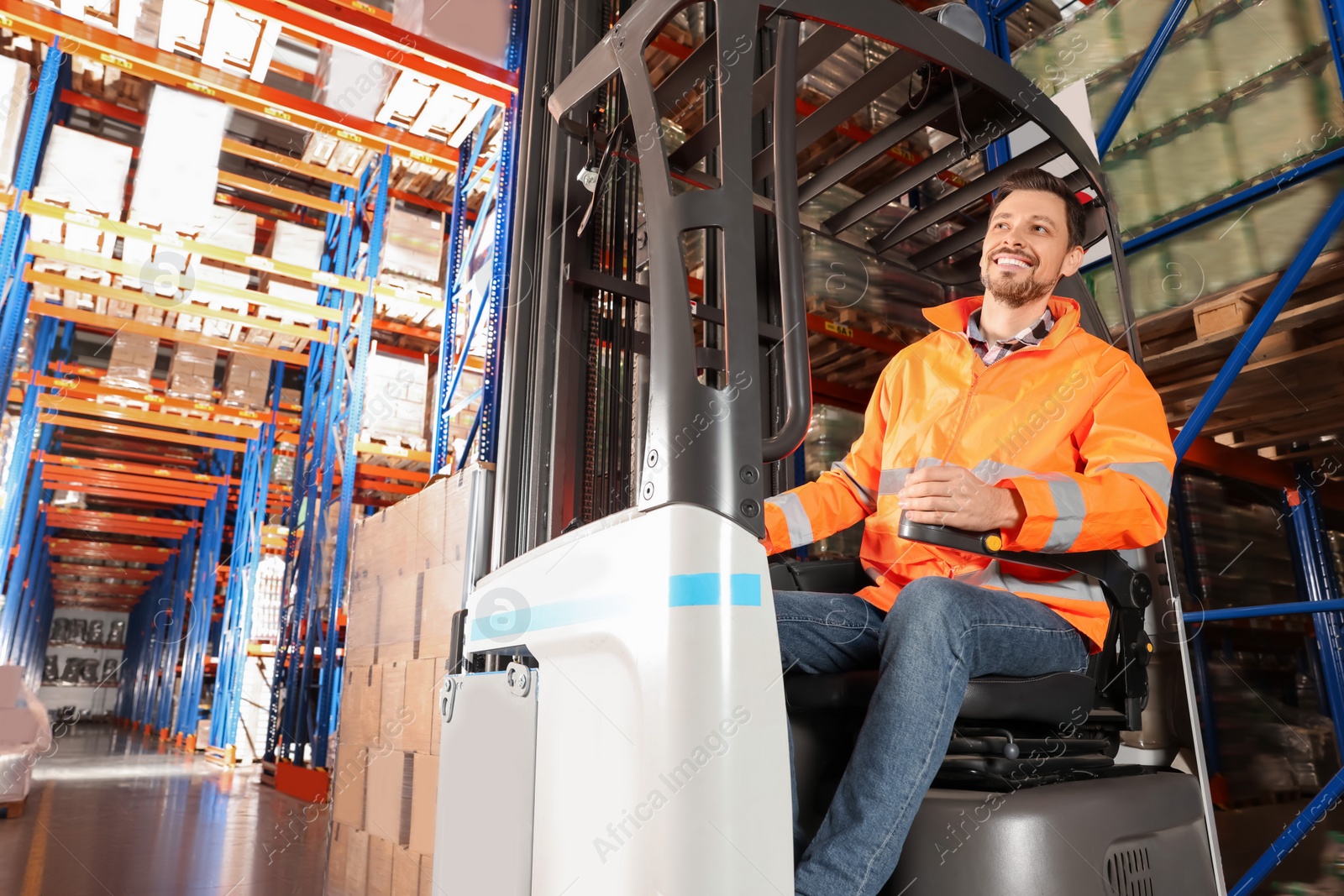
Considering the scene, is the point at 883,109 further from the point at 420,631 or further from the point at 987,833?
the point at 987,833

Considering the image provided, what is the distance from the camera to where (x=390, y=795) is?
3508 millimetres

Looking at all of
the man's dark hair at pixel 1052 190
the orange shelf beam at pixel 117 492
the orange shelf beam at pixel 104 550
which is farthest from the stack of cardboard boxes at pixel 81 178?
the orange shelf beam at pixel 104 550

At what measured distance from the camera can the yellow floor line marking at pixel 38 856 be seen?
3721mm

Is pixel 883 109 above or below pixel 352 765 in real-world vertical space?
above

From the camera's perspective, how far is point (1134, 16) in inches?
164

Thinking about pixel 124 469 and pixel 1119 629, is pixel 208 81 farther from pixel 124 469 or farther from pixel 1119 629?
pixel 124 469

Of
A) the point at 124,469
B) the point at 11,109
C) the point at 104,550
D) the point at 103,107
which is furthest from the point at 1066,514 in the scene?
the point at 104,550

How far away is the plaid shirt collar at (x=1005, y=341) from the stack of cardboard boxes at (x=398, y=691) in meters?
1.84

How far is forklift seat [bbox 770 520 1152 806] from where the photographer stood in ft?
4.87

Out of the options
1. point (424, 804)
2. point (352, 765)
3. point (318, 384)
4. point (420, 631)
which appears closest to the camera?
point (424, 804)

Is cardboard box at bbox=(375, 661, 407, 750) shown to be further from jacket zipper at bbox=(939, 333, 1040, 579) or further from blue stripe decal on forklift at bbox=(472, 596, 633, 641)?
jacket zipper at bbox=(939, 333, 1040, 579)

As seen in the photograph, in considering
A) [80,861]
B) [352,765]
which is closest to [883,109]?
[352,765]

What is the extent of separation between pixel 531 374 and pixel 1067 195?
1.40m

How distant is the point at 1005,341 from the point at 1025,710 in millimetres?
802
